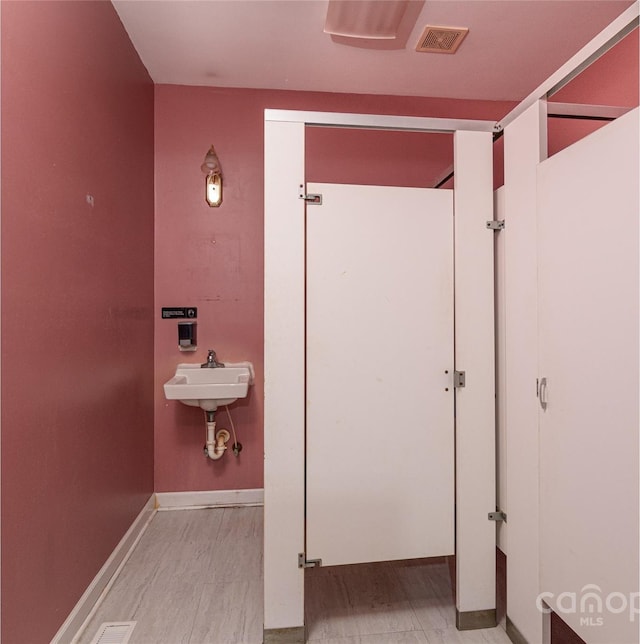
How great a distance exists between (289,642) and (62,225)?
1906 mm

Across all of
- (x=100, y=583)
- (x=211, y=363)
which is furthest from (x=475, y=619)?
(x=211, y=363)

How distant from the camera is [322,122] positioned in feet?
5.21

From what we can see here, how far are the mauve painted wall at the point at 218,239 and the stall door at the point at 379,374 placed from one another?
1.26 meters

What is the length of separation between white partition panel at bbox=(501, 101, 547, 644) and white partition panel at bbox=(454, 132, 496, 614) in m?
0.07

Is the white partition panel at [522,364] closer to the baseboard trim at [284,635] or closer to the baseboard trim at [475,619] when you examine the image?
the baseboard trim at [475,619]

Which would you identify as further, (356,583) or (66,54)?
(356,583)

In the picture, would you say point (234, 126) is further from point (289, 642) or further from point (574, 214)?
point (289, 642)

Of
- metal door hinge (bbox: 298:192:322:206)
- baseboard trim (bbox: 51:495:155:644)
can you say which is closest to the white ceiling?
metal door hinge (bbox: 298:192:322:206)

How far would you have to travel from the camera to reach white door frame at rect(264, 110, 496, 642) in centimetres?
155

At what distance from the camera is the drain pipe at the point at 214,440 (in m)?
2.58

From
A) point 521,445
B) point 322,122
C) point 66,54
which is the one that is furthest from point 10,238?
point 521,445

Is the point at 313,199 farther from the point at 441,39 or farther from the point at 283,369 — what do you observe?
the point at 441,39

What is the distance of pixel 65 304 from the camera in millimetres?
1538

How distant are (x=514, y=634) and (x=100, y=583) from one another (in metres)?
1.84
